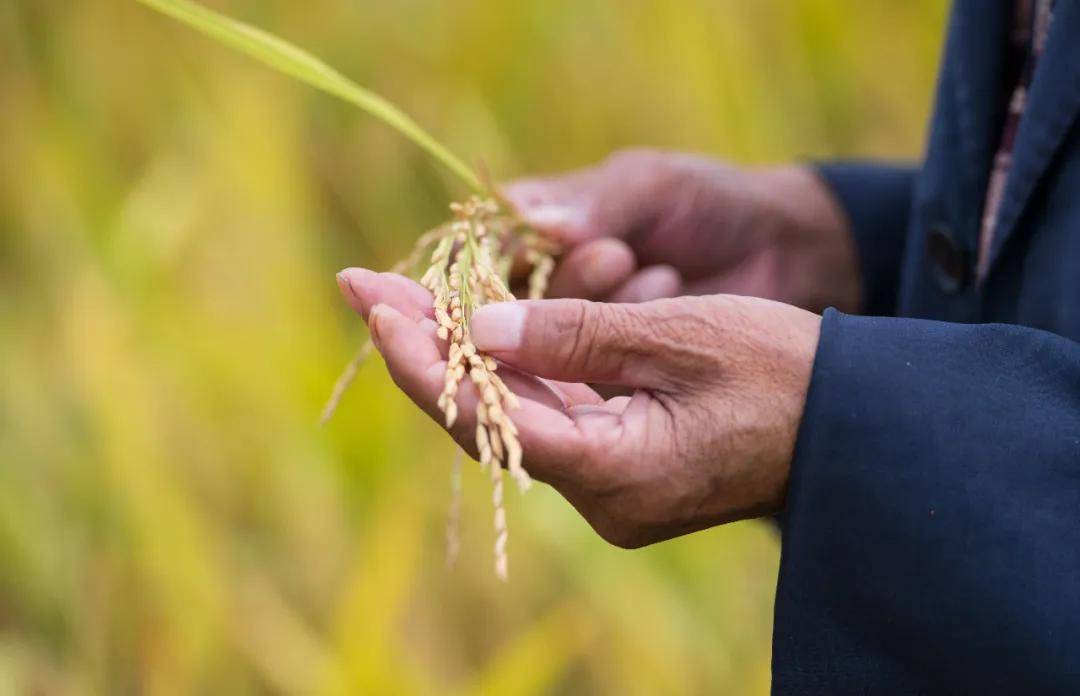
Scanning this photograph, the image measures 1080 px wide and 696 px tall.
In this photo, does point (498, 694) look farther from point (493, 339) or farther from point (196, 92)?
point (196, 92)

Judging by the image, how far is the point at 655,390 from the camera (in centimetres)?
78

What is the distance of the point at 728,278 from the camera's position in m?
1.43

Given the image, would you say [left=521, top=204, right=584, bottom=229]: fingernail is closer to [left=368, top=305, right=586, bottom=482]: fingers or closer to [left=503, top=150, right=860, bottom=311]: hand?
[left=503, top=150, right=860, bottom=311]: hand

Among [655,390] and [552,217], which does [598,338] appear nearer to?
[655,390]

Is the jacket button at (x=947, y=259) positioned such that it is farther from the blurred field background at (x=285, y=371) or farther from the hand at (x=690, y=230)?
the blurred field background at (x=285, y=371)

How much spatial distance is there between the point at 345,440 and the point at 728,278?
0.59 metres

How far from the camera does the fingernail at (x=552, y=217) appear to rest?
1.23m

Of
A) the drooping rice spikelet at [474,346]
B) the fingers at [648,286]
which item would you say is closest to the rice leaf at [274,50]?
the drooping rice spikelet at [474,346]

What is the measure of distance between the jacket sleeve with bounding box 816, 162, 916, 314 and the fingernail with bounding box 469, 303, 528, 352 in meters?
0.81

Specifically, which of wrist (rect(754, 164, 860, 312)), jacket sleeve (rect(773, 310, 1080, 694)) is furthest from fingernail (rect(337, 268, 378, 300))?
wrist (rect(754, 164, 860, 312))

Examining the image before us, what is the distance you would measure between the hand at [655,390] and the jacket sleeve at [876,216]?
0.70 meters

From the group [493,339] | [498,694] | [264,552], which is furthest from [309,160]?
[493,339]

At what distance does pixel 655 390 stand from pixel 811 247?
722 millimetres

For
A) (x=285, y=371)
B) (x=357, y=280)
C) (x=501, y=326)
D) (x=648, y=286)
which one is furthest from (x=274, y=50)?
(x=285, y=371)
